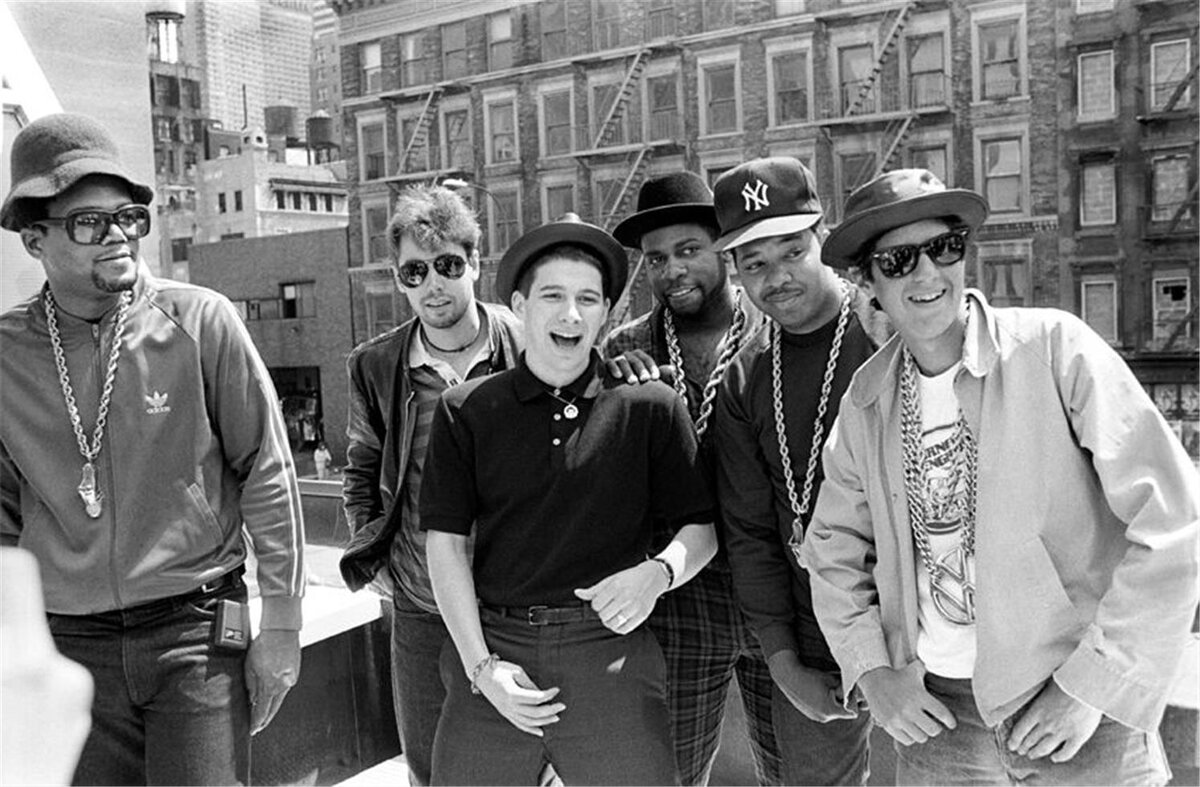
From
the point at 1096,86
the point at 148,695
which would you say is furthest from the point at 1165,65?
the point at 148,695

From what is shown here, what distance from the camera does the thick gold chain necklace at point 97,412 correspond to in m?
2.06

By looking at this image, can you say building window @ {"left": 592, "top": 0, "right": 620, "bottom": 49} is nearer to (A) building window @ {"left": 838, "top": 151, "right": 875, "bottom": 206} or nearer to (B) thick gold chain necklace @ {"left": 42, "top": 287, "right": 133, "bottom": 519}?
(A) building window @ {"left": 838, "top": 151, "right": 875, "bottom": 206}

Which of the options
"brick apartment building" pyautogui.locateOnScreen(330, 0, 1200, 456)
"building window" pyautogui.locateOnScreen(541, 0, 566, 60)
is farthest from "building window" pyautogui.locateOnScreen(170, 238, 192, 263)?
"building window" pyautogui.locateOnScreen(541, 0, 566, 60)

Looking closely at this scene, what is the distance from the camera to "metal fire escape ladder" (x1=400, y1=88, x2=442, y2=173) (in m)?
23.7

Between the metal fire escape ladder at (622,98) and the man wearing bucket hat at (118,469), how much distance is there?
64.4 feet

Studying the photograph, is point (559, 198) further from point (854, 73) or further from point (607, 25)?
point (854, 73)

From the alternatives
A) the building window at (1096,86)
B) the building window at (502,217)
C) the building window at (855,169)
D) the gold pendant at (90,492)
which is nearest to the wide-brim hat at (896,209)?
the gold pendant at (90,492)

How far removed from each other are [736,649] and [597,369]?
78 cm

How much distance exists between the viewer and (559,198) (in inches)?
869

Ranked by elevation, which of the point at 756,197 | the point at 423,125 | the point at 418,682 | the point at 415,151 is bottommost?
the point at 418,682

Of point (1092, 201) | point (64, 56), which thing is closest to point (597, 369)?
point (64, 56)

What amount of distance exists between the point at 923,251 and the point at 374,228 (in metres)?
24.1

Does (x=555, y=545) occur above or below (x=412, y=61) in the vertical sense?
below

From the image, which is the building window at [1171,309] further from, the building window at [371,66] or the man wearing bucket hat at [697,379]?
the man wearing bucket hat at [697,379]
